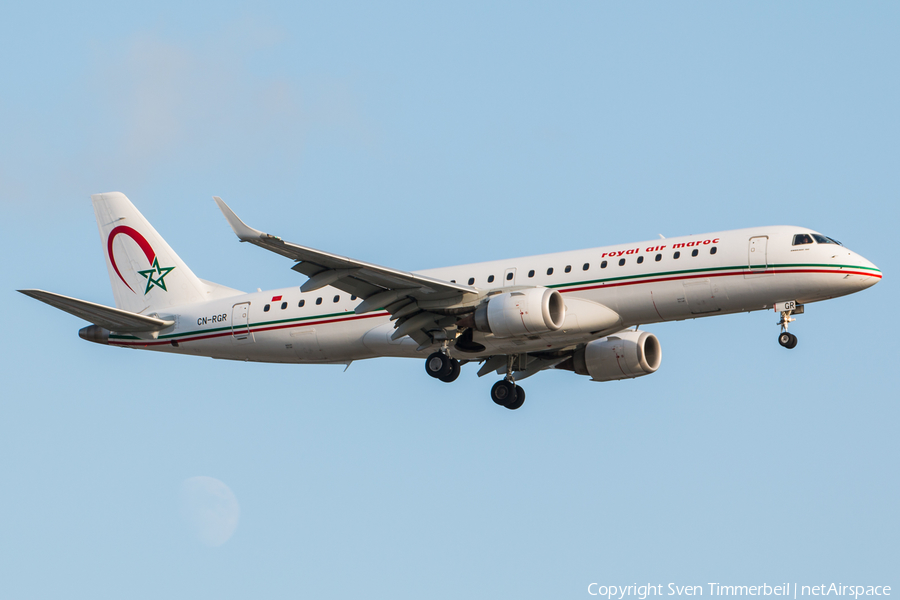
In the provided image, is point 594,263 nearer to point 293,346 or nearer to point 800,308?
point 800,308

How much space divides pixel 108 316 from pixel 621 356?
704 inches

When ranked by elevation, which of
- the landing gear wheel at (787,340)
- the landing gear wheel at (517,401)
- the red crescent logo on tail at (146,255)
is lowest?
the landing gear wheel at (517,401)

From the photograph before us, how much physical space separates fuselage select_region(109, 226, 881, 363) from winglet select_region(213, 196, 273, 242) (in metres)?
8.19

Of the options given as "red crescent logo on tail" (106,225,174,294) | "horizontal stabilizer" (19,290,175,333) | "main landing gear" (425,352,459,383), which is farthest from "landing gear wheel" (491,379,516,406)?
"red crescent logo on tail" (106,225,174,294)

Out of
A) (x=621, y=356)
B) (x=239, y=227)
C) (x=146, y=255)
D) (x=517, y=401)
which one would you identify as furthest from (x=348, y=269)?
(x=146, y=255)

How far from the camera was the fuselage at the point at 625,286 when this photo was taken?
33812 mm

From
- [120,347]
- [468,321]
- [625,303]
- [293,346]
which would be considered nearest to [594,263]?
[625,303]

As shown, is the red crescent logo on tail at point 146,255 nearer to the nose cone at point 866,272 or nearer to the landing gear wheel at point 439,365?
the landing gear wheel at point 439,365

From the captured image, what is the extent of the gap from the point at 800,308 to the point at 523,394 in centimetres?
1051

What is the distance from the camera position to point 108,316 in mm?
40312

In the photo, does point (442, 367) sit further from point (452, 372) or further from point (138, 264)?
point (138, 264)

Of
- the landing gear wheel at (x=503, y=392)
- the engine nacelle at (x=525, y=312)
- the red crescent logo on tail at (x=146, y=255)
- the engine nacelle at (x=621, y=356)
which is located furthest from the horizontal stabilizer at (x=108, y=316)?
the engine nacelle at (x=621, y=356)

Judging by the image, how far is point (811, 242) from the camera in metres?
34.0

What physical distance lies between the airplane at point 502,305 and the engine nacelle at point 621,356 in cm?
5
